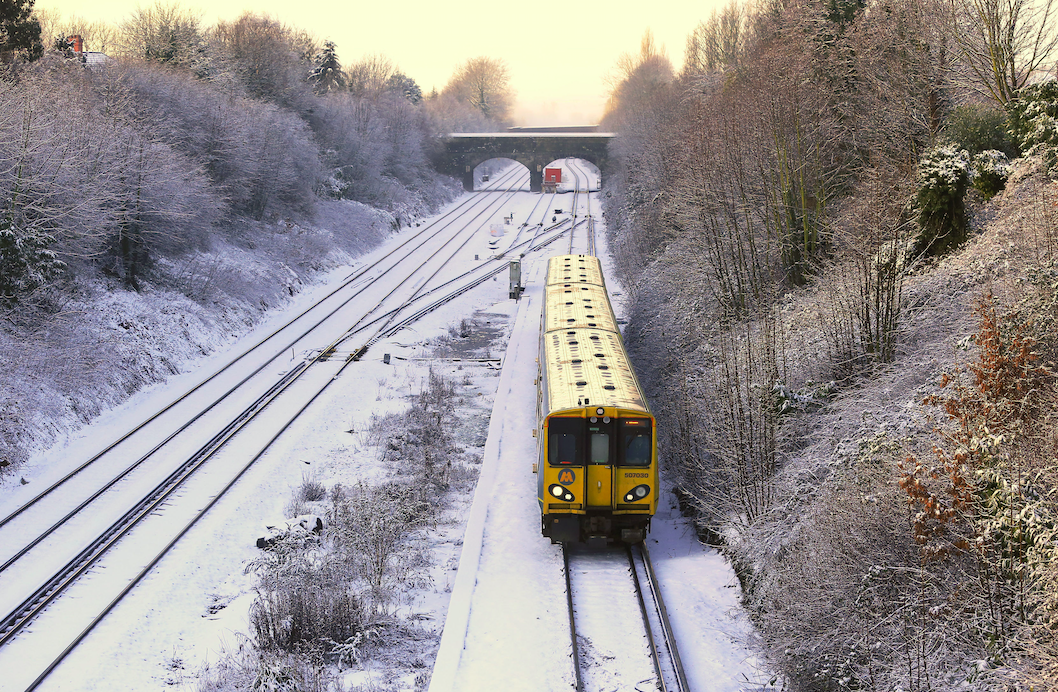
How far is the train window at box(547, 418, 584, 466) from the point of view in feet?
45.5

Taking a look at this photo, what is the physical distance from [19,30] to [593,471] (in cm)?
3343

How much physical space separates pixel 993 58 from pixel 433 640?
16.1 meters

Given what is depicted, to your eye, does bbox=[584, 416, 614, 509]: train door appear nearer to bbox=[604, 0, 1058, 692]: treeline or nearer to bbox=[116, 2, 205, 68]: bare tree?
bbox=[604, 0, 1058, 692]: treeline

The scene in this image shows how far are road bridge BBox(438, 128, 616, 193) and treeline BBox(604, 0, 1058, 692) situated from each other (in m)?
53.1

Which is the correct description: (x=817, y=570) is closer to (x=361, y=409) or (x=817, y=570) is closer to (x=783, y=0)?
(x=361, y=409)

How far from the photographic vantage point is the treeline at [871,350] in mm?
8891

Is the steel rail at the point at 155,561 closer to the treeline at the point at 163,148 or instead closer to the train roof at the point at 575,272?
the train roof at the point at 575,272

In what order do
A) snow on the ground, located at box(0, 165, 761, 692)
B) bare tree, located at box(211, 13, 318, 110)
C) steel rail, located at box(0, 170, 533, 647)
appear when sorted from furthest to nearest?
bare tree, located at box(211, 13, 318, 110), steel rail, located at box(0, 170, 533, 647), snow on the ground, located at box(0, 165, 761, 692)

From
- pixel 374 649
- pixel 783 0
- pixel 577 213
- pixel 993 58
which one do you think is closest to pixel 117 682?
pixel 374 649

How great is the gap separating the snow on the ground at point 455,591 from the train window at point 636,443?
1986 millimetres

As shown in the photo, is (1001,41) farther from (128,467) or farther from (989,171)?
(128,467)

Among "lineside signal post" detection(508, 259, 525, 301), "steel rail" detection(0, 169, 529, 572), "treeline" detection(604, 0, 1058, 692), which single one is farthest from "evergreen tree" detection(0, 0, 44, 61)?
"treeline" detection(604, 0, 1058, 692)

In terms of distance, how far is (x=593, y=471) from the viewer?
14.0m

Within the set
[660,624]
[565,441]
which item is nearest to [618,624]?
[660,624]
